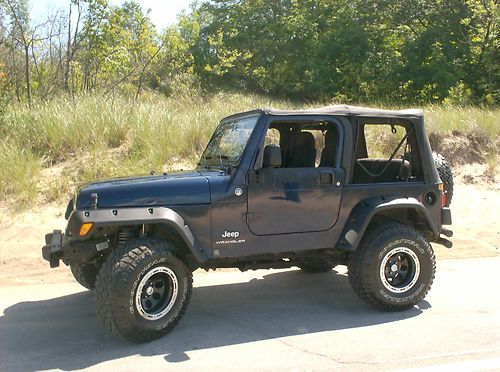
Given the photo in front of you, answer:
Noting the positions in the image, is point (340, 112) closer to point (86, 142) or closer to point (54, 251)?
point (54, 251)

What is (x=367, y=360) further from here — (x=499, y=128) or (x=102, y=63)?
(x=102, y=63)

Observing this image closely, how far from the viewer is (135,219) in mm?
4227

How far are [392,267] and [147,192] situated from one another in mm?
2480

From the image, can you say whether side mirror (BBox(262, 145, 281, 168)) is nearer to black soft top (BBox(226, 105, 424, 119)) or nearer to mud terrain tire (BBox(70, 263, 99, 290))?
black soft top (BBox(226, 105, 424, 119))

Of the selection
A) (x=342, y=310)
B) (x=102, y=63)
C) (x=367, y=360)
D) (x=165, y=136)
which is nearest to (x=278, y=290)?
(x=342, y=310)

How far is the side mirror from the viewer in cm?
459

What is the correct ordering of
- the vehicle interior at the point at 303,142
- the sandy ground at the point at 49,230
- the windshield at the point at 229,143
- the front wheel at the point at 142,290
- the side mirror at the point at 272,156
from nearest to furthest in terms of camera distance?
the front wheel at the point at 142,290 < the side mirror at the point at 272,156 < the windshield at the point at 229,143 < the vehicle interior at the point at 303,142 < the sandy ground at the point at 49,230

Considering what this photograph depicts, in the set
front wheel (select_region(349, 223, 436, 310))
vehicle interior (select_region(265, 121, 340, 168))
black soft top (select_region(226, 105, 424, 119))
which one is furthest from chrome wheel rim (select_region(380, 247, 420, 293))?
black soft top (select_region(226, 105, 424, 119))

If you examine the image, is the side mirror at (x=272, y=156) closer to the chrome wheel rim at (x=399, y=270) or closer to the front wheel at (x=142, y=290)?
the front wheel at (x=142, y=290)

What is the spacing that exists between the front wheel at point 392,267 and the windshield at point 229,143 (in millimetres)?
1508

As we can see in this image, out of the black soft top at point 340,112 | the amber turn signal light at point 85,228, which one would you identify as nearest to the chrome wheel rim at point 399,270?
the black soft top at point 340,112

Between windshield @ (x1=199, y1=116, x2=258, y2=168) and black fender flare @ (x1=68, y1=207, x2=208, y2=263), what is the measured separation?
0.83 metres

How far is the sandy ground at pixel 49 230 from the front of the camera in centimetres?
661

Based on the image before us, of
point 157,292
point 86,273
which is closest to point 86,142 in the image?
point 86,273
